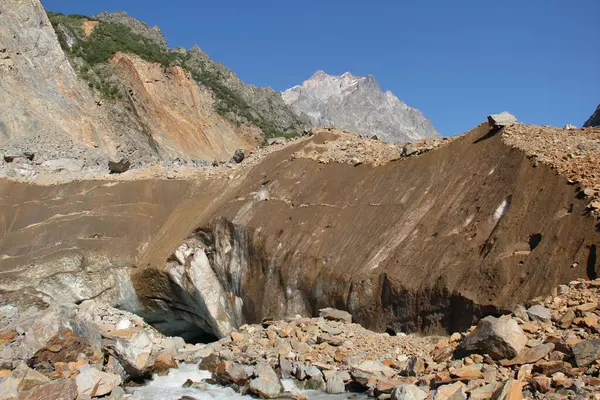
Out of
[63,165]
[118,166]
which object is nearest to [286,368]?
[118,166]

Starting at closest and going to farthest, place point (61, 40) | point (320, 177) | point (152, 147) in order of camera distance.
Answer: point (320, 177)
point (152, 147)
point (61, 40)

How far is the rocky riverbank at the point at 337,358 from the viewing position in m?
9.43

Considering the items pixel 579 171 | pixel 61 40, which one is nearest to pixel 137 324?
pixel 579 171

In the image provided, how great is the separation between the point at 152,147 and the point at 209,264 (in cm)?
2490

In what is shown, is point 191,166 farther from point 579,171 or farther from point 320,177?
point 579,171

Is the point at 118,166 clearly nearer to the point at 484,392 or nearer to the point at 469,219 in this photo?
the point at 469,219

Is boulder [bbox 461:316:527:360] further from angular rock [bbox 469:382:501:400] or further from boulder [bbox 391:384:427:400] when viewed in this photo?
boulder [bbox 391:384:427:400]

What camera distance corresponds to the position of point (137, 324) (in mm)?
21391

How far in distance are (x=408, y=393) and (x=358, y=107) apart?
136108 mm

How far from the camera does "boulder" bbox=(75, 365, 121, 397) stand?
11438mm

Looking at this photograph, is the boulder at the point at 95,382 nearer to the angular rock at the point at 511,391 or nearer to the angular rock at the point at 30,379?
the angular rock at the point at 30,379

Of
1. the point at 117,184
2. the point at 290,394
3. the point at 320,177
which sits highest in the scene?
the point at 117,184

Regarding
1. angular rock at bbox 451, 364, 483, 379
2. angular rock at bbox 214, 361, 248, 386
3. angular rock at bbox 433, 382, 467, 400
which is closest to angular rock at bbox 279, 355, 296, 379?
angular rock at bbox 214, 361, 248, 386

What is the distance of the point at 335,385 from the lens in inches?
462
